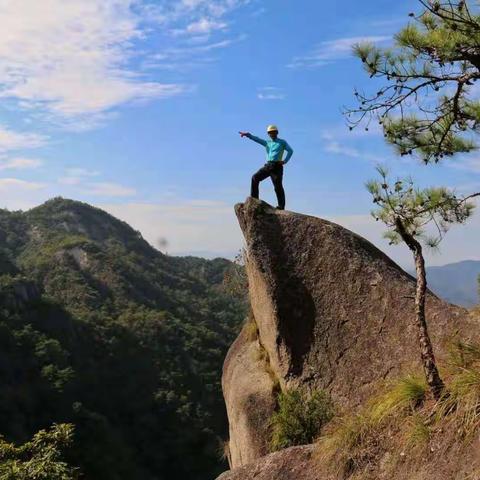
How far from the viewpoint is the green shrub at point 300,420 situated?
8.00 m

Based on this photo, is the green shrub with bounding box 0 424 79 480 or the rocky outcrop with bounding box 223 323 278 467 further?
the rocky outcrop with bounding box 223 323 278 467

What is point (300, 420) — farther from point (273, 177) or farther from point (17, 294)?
point (17, 294)

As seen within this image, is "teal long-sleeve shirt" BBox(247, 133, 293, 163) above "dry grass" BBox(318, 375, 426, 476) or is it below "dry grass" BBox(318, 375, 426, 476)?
above

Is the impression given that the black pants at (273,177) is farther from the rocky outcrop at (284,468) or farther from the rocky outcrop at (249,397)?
the rocky outcrop at (284,468)

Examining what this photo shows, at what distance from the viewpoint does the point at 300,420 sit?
26.7 ft

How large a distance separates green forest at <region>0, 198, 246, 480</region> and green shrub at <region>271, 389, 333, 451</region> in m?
33.7

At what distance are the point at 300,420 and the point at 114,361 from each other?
76.3m

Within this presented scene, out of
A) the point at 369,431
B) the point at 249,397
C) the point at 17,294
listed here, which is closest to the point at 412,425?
the point at 369,431

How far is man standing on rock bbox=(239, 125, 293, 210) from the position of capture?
1016 centimetres

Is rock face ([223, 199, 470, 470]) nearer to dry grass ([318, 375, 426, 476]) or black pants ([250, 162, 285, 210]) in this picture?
black pants ([250, 162, 285, 210])

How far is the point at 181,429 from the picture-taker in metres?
72.1

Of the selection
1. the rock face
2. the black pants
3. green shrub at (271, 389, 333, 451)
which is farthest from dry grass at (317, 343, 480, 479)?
the black pants

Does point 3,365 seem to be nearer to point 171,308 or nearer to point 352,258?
point 171,308

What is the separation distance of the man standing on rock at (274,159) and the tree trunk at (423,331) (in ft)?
14.8
